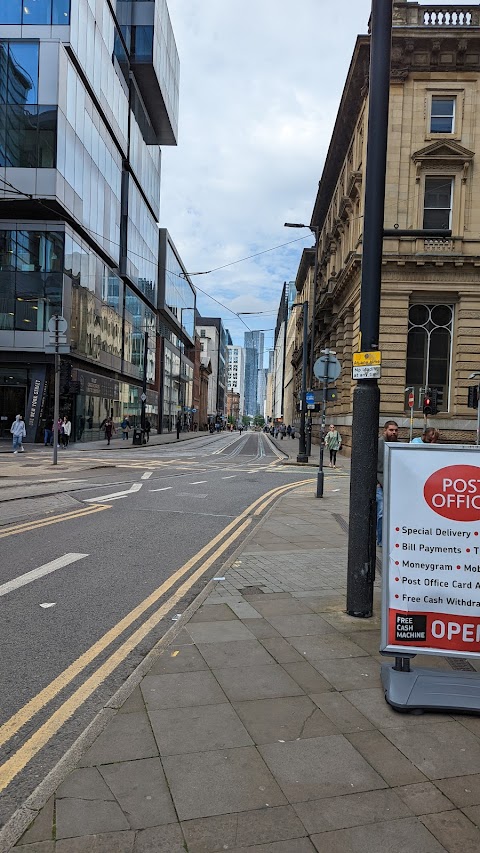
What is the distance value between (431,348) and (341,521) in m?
21.8

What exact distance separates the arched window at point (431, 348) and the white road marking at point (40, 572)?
25.2 metres

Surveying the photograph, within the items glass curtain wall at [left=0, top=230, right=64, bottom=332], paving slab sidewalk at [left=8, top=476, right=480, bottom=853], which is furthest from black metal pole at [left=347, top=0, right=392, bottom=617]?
glass curtain wall at [left=0, top=230, right=64, bottom=332]

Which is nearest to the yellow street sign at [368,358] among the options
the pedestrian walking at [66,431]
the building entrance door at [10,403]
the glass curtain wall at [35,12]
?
the pedestrian walking at [66,431]

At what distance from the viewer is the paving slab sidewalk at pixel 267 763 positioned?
238 centimetres

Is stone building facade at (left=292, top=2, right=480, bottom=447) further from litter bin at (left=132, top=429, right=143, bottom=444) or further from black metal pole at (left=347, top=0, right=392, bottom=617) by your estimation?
black metal pole at (left=347, top=0, right=392, bottom=617)

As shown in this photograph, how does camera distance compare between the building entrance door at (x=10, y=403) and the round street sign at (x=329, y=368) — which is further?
the building entrance door at (x=10, y=403)

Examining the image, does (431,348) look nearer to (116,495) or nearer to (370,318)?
(116,495)

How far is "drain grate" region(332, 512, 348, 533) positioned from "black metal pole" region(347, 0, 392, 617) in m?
4.67

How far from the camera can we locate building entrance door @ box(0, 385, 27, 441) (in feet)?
111

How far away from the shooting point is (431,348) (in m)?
30.0

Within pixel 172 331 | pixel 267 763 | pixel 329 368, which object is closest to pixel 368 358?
pixel 267 763

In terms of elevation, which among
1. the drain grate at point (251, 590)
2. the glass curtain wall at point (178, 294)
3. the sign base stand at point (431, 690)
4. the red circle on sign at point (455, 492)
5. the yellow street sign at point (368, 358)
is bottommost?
the drain grate at point (251, 590)

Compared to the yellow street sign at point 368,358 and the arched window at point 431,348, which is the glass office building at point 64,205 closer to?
the arched window at point 431,348

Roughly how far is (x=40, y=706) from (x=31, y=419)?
3142 centimetres
